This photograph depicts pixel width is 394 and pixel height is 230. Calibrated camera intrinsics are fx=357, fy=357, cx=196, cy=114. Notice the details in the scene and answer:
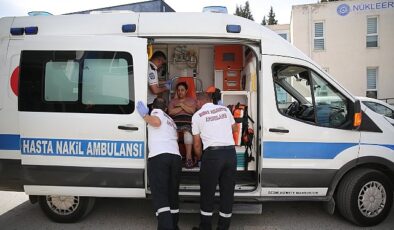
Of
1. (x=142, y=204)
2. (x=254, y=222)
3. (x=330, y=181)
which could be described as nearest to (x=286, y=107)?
(x=330, y=181)

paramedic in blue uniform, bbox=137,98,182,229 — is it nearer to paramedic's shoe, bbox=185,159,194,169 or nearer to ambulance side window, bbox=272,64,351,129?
paramedic's shoe, bbox=185,159,194,169

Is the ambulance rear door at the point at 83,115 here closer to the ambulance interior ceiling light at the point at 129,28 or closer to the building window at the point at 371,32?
the ambulance interior ceiling light at the point at 129,28

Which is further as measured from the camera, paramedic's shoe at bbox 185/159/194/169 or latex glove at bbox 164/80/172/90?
latex glove at bbox 164/80/172/90

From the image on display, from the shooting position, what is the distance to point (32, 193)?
4418 mm

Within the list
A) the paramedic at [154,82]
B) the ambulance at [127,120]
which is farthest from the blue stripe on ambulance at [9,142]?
the paramedic at [154,82]

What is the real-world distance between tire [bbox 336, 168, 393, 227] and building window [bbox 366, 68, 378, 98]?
14.3 metres

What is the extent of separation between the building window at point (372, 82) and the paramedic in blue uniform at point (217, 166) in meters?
15.6

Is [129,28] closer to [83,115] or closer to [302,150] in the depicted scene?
[83,115]

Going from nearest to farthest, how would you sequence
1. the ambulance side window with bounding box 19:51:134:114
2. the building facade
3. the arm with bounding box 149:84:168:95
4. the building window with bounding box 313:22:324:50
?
1. the ambulance side window with bounding box 19:51:134:114
2. the arm with bounding box 149:84:168:95
3. the building facade
4. the building window with bounding box 313:22:324:50

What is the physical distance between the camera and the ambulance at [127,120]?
4320 mm

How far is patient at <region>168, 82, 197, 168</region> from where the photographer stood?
511 cm

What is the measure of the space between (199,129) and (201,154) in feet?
1.53

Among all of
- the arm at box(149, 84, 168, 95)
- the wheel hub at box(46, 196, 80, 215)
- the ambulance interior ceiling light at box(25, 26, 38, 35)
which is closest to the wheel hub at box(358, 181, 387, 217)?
the arm at box(149, 84, 168, 95)

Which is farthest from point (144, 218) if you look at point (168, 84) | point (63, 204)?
point (168, 84)
